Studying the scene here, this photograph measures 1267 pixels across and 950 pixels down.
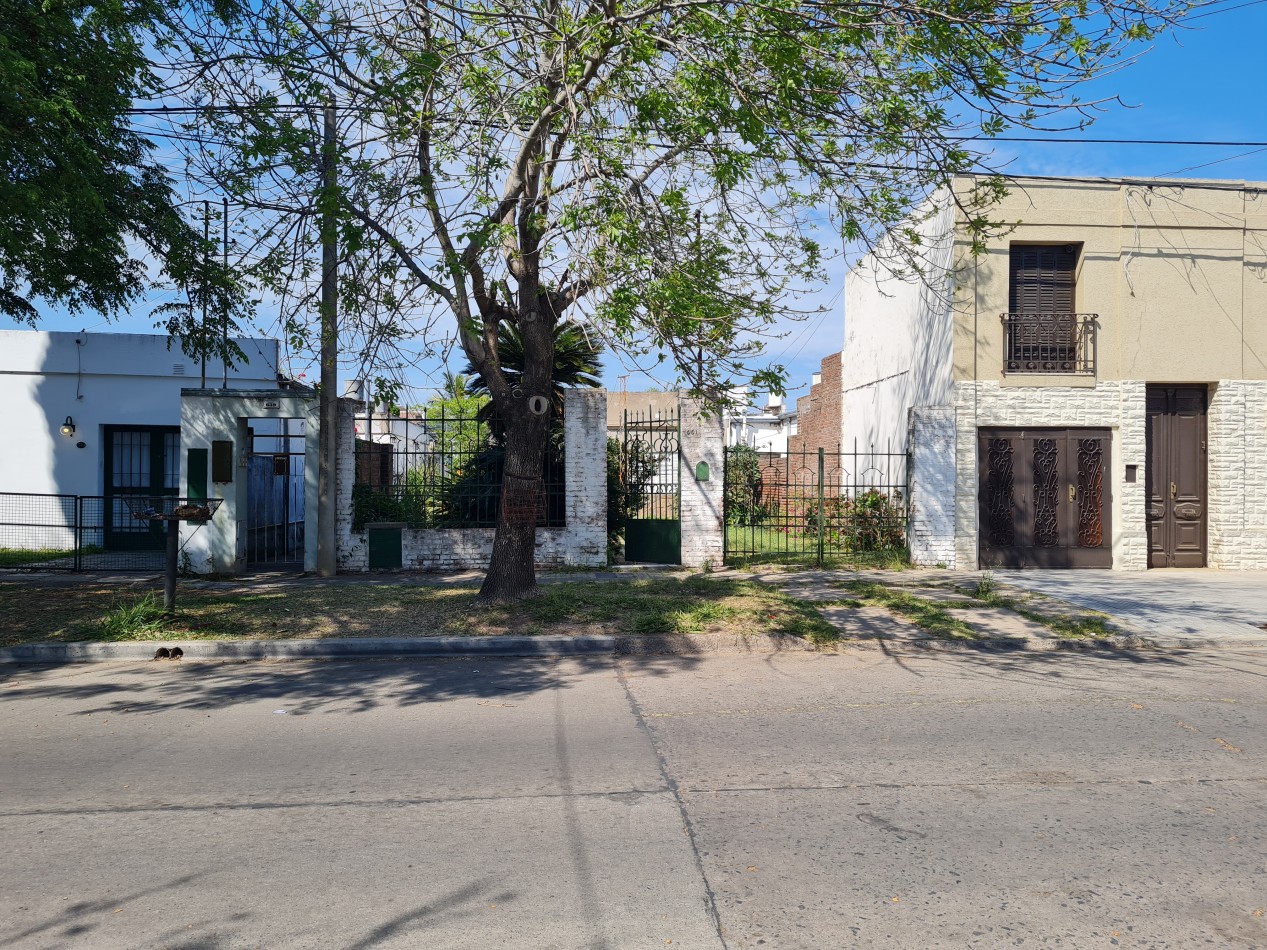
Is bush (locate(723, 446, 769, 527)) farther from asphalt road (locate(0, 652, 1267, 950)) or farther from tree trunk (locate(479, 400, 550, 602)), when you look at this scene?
asphalt road (locate(0, 652, 1267, 950))

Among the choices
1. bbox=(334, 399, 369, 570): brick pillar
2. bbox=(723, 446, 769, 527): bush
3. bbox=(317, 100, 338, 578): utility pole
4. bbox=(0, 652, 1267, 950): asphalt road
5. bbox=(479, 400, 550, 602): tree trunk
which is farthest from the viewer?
bbox=(723, 446, 769, 527): bush

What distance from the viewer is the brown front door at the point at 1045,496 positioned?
15711mm

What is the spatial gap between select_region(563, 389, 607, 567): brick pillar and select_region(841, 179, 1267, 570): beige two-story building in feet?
17.4

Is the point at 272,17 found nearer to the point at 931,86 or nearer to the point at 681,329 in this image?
the point at 681,329

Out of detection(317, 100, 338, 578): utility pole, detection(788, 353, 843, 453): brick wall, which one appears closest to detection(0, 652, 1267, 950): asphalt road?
detection(317, 100, 338, 578): utility pole

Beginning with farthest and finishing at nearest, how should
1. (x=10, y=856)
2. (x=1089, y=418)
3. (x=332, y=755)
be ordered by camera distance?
(x=1089, y=418) → (x=332, y=755) → (x=10, y=856)

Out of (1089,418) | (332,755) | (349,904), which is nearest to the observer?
(349,904)

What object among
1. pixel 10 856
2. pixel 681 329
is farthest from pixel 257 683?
pixel 681 329

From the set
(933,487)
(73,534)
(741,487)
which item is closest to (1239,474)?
(933,487)

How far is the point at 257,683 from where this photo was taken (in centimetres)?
827

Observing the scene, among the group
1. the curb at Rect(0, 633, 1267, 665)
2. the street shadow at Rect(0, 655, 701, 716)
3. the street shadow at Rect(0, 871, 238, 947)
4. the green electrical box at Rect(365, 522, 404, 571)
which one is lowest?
the street shadow at Rect(0, 871, 238, 947)

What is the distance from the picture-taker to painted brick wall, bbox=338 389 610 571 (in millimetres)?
14977

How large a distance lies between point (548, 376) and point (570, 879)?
7256 mm

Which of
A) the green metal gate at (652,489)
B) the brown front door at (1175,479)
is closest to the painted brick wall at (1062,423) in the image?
the brown front door at (1175,479)
